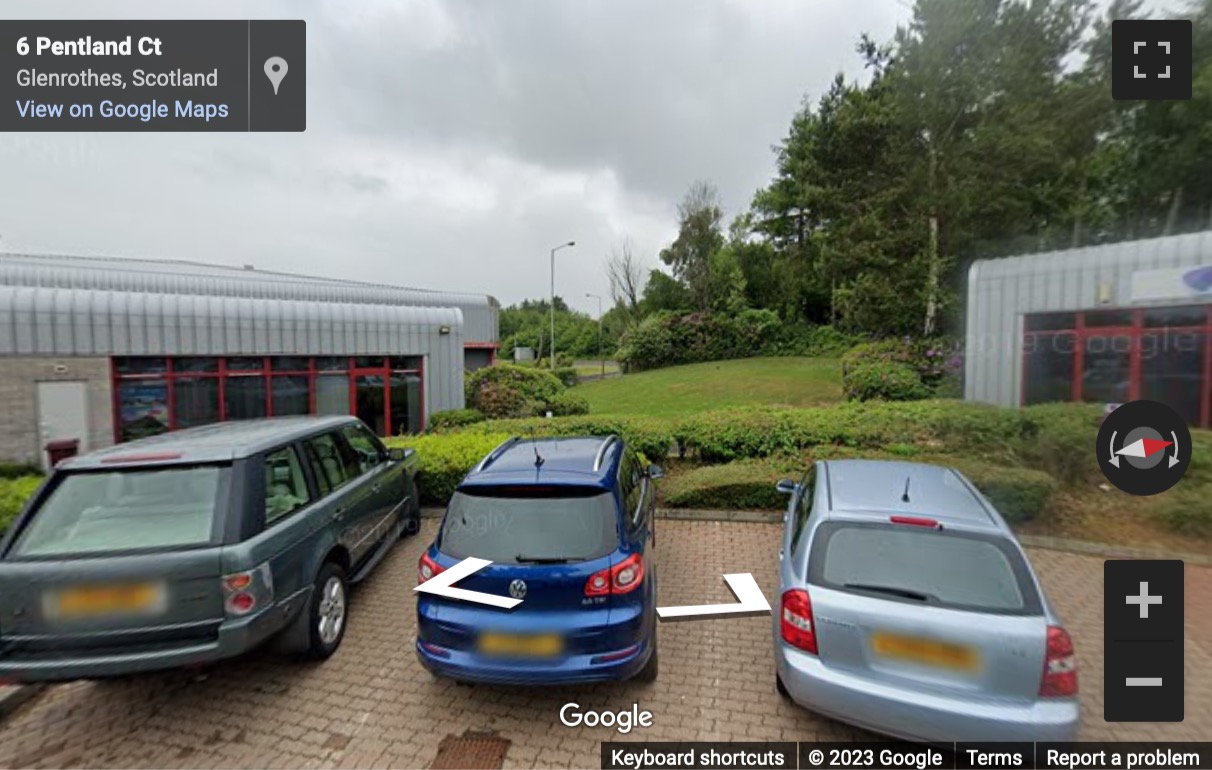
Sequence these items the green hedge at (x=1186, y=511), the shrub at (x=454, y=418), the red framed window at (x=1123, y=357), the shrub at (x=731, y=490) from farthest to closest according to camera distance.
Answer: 1. the shrub at (x=454, y=418)
2. the red framed window at (x=1123, y=357)
3. the shrub at (x=731, y=490)
4. the green hedge at (x=1186, y=511)

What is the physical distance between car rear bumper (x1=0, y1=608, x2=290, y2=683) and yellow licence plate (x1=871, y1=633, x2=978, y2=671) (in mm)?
3502

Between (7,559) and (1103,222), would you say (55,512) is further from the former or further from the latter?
(1103,222)

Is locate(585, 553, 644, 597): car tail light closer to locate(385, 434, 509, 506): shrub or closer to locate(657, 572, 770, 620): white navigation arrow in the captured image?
locate(657, 572, 770, 620): white navigation arrow

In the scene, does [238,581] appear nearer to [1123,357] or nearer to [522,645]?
[522,645]

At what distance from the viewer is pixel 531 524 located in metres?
3.18

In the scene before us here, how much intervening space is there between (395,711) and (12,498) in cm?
554

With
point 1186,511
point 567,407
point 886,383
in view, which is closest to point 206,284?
point 567,407

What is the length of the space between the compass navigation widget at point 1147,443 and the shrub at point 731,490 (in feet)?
10.00

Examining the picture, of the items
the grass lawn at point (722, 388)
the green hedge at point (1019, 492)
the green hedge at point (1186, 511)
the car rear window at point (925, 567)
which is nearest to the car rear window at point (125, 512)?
the car rear window at point (925, 567)

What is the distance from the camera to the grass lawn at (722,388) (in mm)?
17766

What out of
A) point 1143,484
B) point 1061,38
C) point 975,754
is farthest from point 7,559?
point 1061,38

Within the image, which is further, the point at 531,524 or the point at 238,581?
the point at 531,524

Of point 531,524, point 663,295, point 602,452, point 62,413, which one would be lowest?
point 531,524

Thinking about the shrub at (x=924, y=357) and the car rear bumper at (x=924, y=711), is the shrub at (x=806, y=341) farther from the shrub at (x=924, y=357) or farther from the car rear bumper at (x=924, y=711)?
the car rear bumper at (x=924, y=711)
